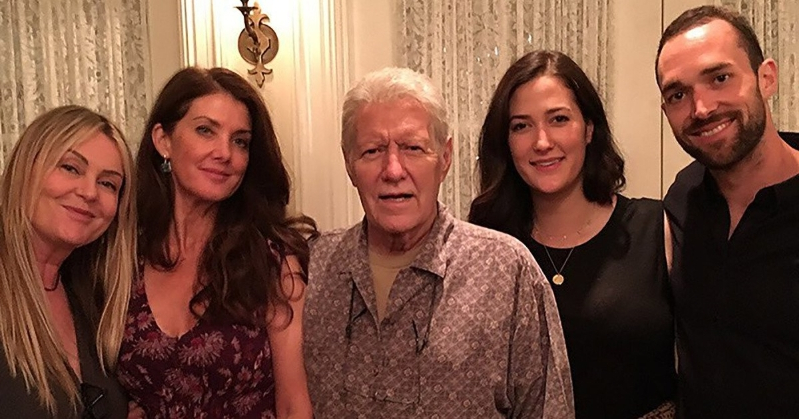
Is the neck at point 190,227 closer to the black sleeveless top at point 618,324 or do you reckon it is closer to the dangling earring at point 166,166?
the dangling earring at point 166,166

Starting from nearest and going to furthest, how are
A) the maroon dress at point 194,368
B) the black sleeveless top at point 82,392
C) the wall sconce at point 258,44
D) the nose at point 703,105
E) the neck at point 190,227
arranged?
the black sleeveless top at point 82,392 < the nose at point 703,105 < the maroon dress at point 194,368 < the neck at point 190,227 < the wall sconce at point 258,44

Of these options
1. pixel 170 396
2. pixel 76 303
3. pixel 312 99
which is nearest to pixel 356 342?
pixel 170 396

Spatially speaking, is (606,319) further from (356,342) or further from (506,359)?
(356,342)

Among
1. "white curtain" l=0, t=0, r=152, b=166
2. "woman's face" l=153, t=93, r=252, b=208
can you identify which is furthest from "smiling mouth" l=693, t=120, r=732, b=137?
"white curtain" l=0, t=0, r=152, b=166

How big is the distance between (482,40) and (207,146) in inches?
50.5

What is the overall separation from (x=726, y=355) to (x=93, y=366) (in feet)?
5.01

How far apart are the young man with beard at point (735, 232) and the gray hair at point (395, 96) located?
587 mm

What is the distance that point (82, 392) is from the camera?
1663mm

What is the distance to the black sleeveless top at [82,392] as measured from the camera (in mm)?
1528

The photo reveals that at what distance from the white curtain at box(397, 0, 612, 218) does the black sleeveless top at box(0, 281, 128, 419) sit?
146cm

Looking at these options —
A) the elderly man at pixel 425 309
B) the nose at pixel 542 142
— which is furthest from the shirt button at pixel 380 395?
the nose at pixel 542 142

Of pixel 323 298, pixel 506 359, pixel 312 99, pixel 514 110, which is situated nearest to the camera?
pixel 506 359

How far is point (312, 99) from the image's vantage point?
2635 millimetres

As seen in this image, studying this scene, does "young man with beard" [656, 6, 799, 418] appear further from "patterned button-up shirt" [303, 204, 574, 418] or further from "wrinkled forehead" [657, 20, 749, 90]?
"patterned button-up shirt" [303, 204, 574, 418]
